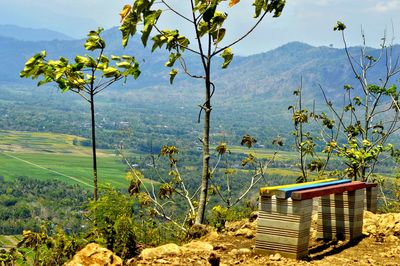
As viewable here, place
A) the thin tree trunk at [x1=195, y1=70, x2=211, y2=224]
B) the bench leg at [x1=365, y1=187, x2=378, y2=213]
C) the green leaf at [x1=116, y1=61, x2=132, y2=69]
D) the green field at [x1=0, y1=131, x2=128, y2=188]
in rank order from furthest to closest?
the green field at [x1=0, y1=131, x2=128, y2=188] → the bench leg at [x1=365, y1=187, x2=378, y2=213] → the green leaf at [x1=116, y1=61, x2=132, y2=69] → the thin tree trunk at [x1=195, y1=70, x2=211, y2=224]

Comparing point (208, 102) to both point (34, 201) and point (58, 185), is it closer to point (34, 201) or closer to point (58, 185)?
point (34, 201)

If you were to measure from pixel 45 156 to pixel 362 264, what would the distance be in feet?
591

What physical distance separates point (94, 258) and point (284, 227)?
2.29 metres

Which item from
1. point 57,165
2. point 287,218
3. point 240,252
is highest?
point 287,218

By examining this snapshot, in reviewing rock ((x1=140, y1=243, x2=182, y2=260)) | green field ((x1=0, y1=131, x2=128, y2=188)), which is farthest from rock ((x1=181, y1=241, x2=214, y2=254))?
green field ((x1=0, y1=131, x2=128, y2=188))

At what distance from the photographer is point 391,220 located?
339 inches

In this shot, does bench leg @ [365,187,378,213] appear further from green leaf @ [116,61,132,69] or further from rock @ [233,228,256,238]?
green leaf @ [116,61,132,69]

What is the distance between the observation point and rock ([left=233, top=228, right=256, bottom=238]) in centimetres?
830

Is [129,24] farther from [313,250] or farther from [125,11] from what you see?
[313,250]

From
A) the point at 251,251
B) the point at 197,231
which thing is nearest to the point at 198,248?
the point at 251,251

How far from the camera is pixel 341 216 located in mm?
8203

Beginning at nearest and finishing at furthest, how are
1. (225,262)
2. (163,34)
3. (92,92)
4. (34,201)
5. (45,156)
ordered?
(225,262) < (163,34) < (92,92) < (34,201) < (45,156)

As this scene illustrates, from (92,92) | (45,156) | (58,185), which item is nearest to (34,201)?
(58,185)

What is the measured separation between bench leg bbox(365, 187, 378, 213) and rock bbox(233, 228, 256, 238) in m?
2.61
